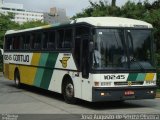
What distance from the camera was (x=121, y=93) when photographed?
48.9 ft

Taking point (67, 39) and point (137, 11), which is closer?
point (67, 39)

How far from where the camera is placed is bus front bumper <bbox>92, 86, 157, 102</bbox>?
14.6 m

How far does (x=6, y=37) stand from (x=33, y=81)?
6.37 metres

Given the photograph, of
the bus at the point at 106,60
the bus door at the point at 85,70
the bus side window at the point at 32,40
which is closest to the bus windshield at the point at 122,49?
the bus at the point at 106,60

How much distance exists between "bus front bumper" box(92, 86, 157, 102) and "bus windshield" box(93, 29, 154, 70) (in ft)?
2.26

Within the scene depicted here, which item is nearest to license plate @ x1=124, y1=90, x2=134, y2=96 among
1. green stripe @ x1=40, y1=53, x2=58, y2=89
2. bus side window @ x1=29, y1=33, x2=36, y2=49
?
green stripe @ x1=40, y1=53, x2=58, y2=89

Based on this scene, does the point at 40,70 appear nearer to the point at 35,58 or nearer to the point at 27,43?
the point at 35,58

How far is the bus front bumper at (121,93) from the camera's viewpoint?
47.9 feet

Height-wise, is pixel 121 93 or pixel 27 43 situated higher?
pixel 27 43

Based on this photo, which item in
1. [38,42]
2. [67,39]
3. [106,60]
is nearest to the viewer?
[106,60]

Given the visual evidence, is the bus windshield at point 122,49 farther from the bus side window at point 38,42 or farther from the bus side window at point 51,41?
the bus side window at point 38,42

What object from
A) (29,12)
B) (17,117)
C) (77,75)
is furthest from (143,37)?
(29,12)

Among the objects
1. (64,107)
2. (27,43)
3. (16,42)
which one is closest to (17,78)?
(16,42)

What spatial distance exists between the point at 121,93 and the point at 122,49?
1.44m
